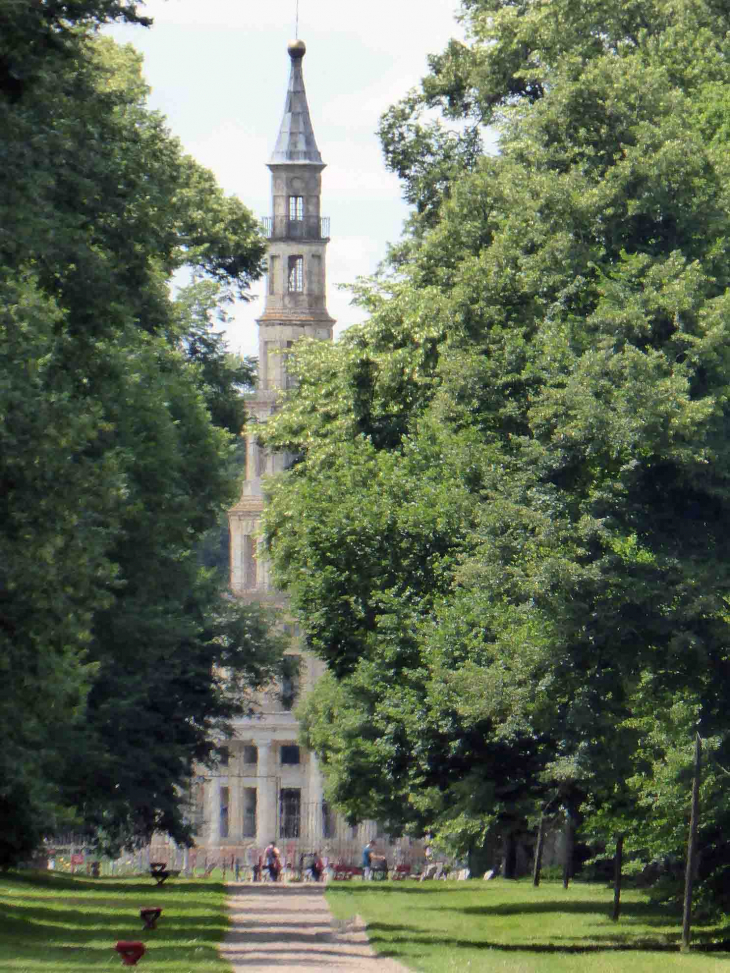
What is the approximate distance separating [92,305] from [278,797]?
74724 mm

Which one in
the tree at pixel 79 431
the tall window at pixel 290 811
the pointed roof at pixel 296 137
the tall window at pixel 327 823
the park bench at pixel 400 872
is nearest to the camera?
the tree at pixel 79 431

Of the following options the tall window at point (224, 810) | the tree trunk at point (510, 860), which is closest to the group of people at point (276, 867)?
the tree trunk at point (510, 860)

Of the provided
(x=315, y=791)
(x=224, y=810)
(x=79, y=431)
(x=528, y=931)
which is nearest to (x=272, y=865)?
(x=315, y=791)

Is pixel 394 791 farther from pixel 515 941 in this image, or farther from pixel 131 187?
pixel 131 187

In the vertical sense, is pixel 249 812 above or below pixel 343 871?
above

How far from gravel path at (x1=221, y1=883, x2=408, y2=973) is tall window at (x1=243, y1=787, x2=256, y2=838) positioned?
5186 cm

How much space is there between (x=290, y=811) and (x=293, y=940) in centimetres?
6820

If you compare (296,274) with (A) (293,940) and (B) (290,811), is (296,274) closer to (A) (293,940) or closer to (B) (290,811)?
(B) (290,811)


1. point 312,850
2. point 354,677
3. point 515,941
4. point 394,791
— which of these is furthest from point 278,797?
point 515,941

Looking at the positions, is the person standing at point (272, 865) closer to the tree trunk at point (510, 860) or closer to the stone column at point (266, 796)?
the tree trunk at point (510, 860)

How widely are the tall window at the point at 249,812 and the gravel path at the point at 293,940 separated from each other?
5186cm

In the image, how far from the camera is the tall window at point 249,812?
9750 centimetres

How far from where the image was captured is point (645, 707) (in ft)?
100

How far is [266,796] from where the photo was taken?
96.2 meters
